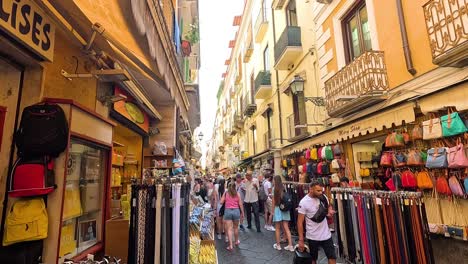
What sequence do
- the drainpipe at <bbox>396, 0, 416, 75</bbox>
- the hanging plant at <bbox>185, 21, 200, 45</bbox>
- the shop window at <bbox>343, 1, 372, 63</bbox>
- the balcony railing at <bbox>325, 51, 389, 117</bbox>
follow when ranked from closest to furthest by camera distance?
1. the drainpipe at <bbox>396, 0, 416, 75</bbox>
2. the balcony railing at <bbox>325, 51, 389, 117</bbox>
3. the shop window at <bbox>343, 1, 372, 63</bbox>
4. the hanging plant at <bbox>185, 21, 200, 45</bbox>

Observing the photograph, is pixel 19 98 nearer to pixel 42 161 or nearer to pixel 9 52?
pixel 9 52

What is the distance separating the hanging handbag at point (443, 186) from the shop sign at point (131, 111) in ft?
21.0

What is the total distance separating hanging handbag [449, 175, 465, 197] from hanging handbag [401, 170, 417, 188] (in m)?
0.86

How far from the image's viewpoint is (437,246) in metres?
5.45

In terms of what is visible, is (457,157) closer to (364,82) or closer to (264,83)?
(364,82)

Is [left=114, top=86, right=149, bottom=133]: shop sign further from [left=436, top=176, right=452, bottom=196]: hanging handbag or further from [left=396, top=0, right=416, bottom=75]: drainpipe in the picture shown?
[left=396, top=0, right=416, bottom=75]: drainpipe

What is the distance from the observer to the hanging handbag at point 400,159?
614 cm

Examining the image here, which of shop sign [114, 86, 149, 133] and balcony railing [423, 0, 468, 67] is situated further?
shop sign [114, 86, 149, 133]

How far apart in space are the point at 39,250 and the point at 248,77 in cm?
2324

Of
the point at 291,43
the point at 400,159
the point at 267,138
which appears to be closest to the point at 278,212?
the point at 400,159

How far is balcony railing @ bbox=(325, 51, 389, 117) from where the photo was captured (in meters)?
7.05

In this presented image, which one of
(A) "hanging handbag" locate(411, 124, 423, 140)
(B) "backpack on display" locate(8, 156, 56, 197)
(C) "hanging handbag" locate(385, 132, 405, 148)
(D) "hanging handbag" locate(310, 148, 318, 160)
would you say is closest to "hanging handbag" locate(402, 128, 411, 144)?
(C) "hanging handbag" locate(385, 132, 405, 148)

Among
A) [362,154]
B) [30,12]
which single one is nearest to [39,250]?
[30,12]

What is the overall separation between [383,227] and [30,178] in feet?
15.6
